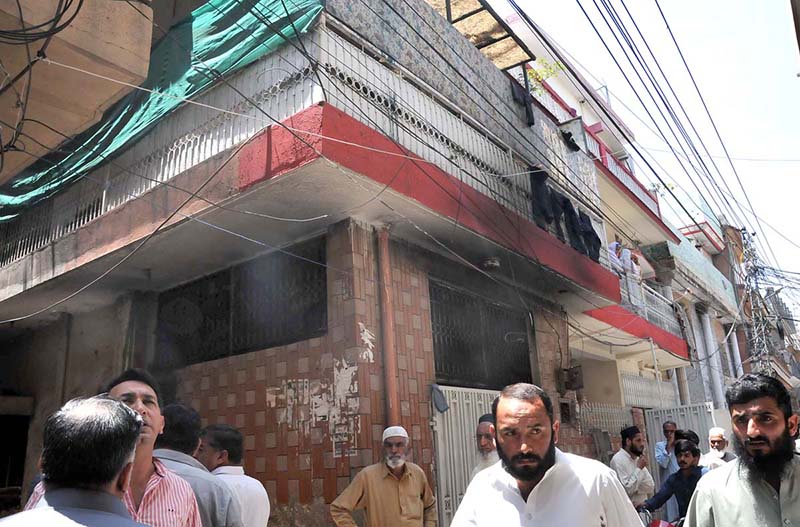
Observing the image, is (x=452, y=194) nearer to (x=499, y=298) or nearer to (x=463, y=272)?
(x=463, y=272)

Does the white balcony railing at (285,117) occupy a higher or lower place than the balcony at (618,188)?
lower

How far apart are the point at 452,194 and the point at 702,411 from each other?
26.7 ft

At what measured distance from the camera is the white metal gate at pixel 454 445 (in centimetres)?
618

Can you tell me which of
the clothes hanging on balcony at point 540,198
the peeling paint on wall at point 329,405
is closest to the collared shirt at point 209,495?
the peeling paint on wall at point 329,405

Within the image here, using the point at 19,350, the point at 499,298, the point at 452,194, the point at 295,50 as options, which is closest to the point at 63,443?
the point at 295,50

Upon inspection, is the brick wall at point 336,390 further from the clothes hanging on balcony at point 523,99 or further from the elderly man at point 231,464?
the clothes hanging on balcony at point 523,99

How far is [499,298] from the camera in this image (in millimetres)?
8523

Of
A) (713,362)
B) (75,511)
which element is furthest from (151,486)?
(713,362)

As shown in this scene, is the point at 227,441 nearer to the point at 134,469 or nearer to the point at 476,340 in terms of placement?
the point at 134,469

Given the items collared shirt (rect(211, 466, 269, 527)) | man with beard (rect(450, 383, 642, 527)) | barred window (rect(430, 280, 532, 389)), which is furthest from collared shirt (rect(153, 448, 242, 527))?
barred window (rect(430, 280, 532, 389))

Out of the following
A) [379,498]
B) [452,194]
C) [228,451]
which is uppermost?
[452,194]

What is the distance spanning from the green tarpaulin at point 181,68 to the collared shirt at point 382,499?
3.75 metres

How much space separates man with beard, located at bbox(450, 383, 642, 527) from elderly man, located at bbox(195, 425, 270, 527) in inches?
→ 55.8

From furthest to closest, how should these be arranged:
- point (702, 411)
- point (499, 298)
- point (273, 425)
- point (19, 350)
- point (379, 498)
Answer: point (702, 411), point (19, 350), point (499, 298), point (273, 425), point (379, 498)
